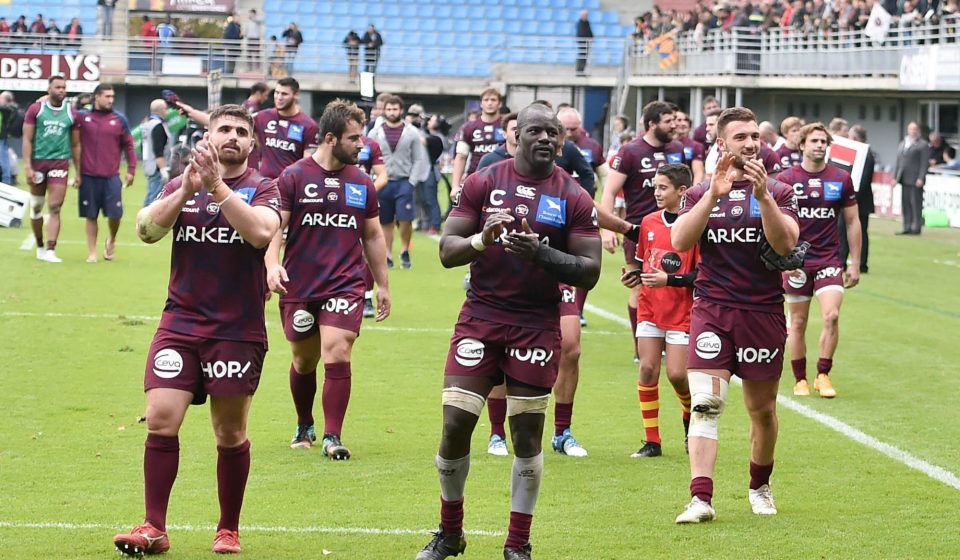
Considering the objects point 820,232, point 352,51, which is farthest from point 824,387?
point 352,51

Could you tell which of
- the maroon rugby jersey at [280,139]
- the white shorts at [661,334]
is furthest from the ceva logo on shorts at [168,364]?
the maroon rugby jersey at [280,139]

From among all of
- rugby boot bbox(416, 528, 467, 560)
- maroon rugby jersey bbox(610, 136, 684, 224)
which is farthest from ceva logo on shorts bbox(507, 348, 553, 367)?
maroon rugby jersey bbox(610, 136, 684, 224)

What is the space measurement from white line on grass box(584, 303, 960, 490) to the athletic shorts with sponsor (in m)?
0.84

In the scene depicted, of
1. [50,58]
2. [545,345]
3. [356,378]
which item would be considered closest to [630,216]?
[356,378]

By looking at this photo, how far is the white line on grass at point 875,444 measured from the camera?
8.95 meters

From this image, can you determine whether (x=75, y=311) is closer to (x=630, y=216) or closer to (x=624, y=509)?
(x=630, y=216)

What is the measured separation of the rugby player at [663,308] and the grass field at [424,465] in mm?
318

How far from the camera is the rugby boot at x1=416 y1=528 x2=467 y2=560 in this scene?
6.64 m

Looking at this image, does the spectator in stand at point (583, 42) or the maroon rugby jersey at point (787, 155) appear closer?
the maroon rugby jersey at point (787, 155)

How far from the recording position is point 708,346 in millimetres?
7648

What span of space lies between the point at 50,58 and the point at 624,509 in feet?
122

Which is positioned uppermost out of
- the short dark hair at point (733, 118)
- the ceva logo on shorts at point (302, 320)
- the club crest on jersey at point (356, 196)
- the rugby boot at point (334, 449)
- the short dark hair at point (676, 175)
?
the short dark hair at point (733, 118)

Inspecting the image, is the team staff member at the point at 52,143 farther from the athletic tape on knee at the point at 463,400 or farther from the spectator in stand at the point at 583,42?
the spectator in stand at the point at 583,42

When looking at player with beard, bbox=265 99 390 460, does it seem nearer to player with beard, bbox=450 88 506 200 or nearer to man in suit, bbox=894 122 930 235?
player with beard, bbox=450 88 506 200
